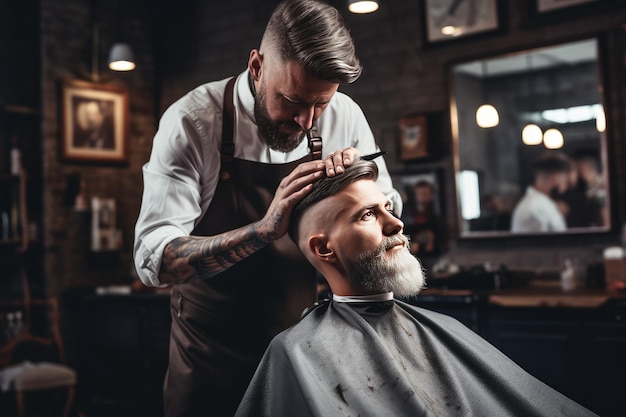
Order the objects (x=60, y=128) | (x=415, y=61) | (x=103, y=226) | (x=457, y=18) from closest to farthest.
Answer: (x=457, y=18) < (x=415, y=61) < (x=60, y=128) < (x=103, y=226)

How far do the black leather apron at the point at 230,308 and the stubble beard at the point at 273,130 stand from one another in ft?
0.22

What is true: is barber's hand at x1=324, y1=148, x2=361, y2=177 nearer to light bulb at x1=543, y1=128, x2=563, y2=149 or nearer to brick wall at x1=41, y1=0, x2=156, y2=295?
light bulb at x1=543, y1=128, x2=563, y2=149

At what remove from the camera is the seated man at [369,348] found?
62.0 inches

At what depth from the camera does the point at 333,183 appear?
1723 mm

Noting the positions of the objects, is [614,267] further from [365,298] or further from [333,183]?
[333,183]

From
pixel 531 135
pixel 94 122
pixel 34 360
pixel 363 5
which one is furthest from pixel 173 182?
pixel 94 122

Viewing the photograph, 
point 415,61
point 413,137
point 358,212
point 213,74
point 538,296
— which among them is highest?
point 213,74

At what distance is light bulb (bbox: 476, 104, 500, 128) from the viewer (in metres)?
4.15

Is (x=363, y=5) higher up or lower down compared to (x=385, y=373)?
higher up

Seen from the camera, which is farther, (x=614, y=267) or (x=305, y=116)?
(x=614, y=267)

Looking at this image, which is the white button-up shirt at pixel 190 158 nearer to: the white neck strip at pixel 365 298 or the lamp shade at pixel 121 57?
the white neck strip at pixel 365 298

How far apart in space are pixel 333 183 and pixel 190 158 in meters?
0.38

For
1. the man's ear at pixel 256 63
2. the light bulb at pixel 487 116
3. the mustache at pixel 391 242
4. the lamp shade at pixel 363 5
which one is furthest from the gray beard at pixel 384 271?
the light bulb at pixel 487 116

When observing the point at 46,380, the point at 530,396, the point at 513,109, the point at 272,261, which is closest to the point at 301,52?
the point at 272,261
